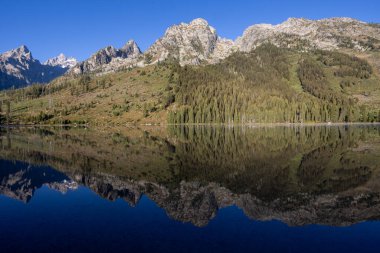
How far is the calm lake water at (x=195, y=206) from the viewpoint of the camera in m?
25.0

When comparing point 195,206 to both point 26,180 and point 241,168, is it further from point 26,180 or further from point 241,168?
point 26,180

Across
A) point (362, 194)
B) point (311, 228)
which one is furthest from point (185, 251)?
point (362, 194)

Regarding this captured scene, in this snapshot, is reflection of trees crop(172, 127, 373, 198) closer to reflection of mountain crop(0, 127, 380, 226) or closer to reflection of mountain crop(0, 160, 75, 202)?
reflection of mountain crop(0, 127, 380, 226)

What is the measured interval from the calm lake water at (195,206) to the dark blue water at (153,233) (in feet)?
0.25

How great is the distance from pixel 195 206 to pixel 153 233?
861cm

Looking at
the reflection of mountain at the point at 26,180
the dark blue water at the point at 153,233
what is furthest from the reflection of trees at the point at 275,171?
the reflection of mountain at the point at 26,180

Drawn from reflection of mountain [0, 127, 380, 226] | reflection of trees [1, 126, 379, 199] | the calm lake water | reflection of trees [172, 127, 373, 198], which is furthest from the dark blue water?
reflection of trees [172, 127, 373, 198]

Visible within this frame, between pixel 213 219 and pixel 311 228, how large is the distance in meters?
8.27

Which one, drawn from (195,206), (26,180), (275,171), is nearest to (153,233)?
(195,206)

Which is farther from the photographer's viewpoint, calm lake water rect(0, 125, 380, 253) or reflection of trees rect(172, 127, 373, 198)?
reflection of trees rect(172, 127, 373, 198)

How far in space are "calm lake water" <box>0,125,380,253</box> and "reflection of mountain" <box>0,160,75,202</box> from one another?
0.47 ft

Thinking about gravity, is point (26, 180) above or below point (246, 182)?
below

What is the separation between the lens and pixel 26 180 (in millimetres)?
50781

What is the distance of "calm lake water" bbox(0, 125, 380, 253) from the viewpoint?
25.0m
